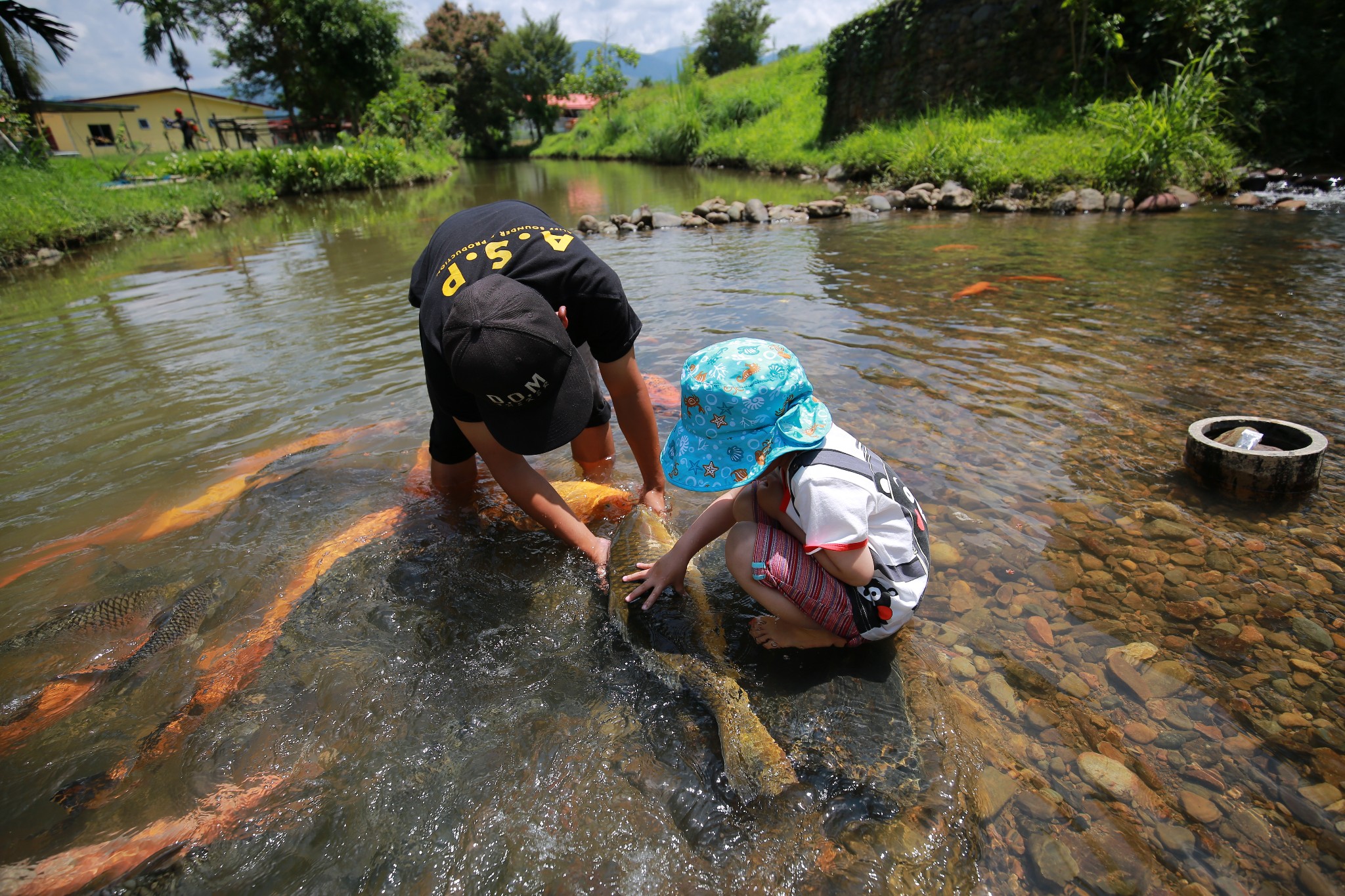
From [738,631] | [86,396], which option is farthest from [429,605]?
[86,396]

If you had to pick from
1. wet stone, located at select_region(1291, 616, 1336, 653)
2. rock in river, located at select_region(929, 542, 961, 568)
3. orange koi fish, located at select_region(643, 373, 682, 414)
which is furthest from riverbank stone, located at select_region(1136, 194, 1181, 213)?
rock in river, located at select_region(929, 542, 961, 568)

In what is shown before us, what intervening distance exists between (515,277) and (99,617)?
2085 millimetres

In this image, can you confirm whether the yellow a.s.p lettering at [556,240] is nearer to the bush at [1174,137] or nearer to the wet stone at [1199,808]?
the wet stone at [1199,808]

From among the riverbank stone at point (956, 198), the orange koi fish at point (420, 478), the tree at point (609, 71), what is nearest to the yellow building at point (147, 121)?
the tree at point (609, 71)

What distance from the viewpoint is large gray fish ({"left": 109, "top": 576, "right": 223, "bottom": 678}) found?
2.19 meters

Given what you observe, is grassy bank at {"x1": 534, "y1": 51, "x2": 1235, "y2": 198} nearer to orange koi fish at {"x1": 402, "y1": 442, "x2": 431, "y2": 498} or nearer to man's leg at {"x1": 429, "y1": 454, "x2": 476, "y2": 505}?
orange koi fish at {"x1": 402, "y1": 442, "x2": 431, "y2": 498}

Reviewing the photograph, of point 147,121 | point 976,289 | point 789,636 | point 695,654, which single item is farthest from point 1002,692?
point 147,121

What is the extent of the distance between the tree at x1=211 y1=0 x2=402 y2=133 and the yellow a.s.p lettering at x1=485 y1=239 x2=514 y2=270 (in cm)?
3189

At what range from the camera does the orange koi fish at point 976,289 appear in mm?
5879

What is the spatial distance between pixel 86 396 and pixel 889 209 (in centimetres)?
1106

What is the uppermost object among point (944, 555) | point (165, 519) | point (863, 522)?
point (863, 522)

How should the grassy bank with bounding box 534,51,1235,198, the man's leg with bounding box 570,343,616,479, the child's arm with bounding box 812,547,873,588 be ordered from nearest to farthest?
the child's arm with bounding box 812,547,873,588
the man's leg with bounding box 570,343,616,479
the grassy bank with bounding box 534,51,1235,198

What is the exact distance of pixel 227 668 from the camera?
2.11 metres

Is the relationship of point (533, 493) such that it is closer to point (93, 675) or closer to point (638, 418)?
point (638, 418)
